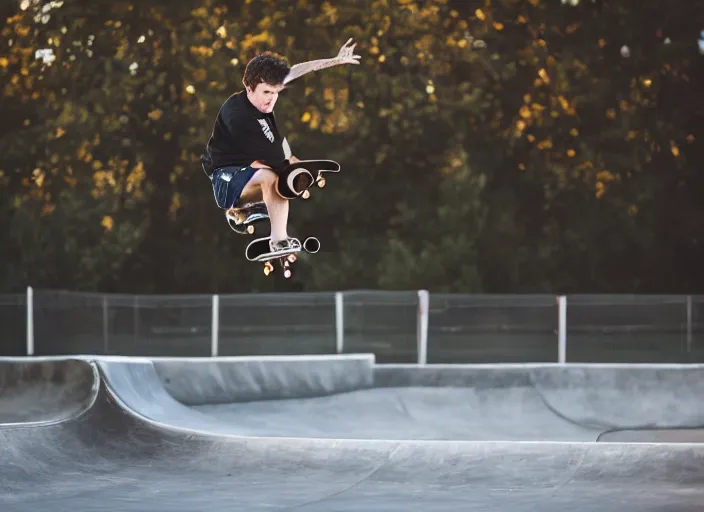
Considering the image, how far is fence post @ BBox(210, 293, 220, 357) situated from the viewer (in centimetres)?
1747

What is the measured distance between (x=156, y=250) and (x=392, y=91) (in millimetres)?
5362

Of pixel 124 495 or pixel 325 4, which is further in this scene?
pixel 325 4

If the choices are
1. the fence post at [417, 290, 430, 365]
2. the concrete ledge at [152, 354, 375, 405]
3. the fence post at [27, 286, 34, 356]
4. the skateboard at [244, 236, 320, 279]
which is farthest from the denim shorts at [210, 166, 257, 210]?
the fence post at [27, 286, 34, 356]

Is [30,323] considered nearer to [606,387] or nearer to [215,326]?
[215,326]

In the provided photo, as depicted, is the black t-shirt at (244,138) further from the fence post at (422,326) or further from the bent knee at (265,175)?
the fence post at (422,326)

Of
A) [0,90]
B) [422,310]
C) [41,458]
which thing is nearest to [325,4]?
[0,90]

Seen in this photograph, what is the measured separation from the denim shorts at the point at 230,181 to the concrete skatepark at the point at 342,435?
7.93ft

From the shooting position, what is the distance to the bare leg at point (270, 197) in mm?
7484

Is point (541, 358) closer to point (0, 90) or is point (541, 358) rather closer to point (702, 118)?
point (702, 118)

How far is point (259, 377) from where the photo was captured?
47.0 ft

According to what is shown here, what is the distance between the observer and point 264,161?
747 cm

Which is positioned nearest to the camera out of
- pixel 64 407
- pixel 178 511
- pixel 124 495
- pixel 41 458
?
pixel 178 511

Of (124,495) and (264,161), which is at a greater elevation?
(264,161)

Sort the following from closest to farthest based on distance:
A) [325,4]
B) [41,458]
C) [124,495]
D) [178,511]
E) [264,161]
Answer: [264,161]
[178,511]
[124,495]
[41,458]
[325,4]
